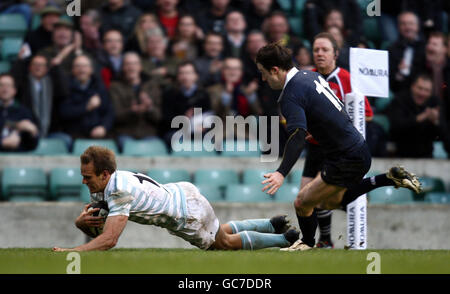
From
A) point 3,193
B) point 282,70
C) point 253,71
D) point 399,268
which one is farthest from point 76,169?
point 399,268

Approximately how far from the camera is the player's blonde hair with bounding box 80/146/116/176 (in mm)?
7047

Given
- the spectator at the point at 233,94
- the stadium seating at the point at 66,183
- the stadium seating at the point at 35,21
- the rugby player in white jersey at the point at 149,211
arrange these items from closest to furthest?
the rugby player in white jersey at the point at 149,211 → the stadium seating at the point at 66,183 → the spectator at the point at 233,94 → the stadium seating at the point at 35,21

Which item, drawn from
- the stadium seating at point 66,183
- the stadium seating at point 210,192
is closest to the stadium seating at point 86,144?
the stadium seating at point 66,183

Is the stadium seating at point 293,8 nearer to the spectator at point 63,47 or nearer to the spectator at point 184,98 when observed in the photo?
the spectator at point 184,98

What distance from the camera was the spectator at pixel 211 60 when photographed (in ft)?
42.6

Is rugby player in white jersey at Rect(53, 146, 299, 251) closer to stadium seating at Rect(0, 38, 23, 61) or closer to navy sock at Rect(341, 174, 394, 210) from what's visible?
navy sock at Rect(341, 174, 394, 210)

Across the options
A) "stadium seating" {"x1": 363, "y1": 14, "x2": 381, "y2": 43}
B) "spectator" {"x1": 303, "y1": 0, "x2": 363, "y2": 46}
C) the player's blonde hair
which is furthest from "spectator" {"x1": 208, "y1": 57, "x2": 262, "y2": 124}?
the player's blonde hair

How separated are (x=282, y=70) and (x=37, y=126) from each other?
5.77 meters

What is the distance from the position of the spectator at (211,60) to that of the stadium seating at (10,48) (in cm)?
305

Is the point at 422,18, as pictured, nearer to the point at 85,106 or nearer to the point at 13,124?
the point at 85,106

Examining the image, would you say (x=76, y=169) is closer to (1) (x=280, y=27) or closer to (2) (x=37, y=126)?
(2) (x=37, y=126)

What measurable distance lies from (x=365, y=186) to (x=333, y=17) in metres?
5.62

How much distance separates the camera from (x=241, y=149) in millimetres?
12305

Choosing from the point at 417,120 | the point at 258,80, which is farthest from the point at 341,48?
the point at 258,80
